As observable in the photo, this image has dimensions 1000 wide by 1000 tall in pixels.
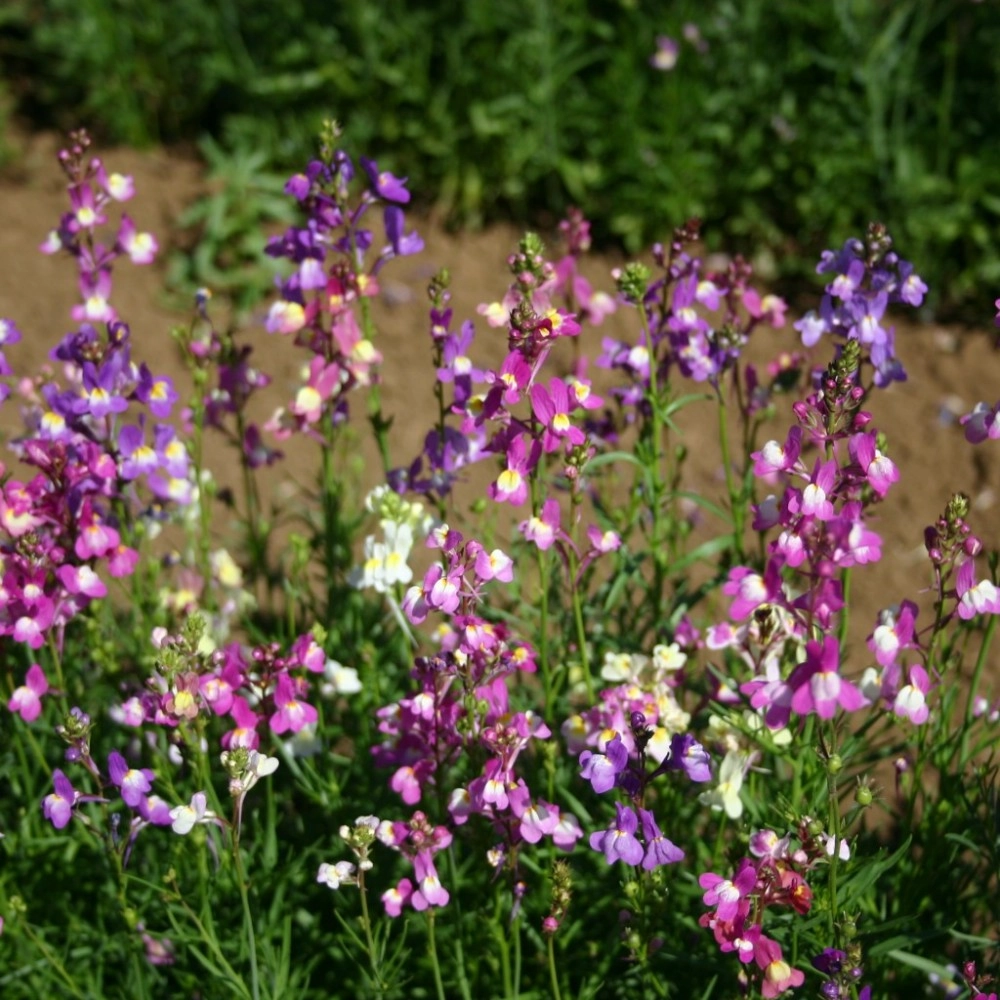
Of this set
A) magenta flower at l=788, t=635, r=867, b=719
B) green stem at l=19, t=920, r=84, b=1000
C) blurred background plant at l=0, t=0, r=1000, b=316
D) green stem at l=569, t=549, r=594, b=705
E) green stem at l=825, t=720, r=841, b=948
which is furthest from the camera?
blurred background plant at l=0, t=0, r=1000, b=316

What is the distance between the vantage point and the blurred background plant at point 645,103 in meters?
5.70

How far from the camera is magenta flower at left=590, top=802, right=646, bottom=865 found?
217 cm

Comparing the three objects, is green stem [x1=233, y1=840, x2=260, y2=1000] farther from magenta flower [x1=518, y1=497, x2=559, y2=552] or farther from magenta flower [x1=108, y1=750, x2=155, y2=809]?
magenta flower [x1=518, y1=497, x2=559, y2=552]

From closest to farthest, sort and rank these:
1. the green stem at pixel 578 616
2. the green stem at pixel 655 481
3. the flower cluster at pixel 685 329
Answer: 1. the green stem at pixel 578 616
2. the green stem at pixel 655 481
3. the flower cluster at pixel 685 329

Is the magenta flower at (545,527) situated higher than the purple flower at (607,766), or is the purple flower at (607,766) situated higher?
the magenta flower at (545,527)

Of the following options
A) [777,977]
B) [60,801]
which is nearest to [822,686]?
[777,977]

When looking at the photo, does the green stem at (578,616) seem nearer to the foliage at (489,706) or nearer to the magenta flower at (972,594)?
the foliage at (489,706)

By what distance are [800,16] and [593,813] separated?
398cm

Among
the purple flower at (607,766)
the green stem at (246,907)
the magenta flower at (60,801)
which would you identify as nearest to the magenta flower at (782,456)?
the purple flower at (607,766)

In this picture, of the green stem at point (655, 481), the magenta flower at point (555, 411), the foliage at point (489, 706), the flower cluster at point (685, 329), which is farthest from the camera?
the flower cluster at point (685, 329)

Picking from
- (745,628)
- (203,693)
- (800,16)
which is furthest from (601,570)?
(800,16)

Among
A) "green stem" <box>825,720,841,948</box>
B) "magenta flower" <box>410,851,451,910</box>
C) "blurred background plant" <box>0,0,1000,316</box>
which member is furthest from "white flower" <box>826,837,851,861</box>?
"blurred background plant" <box>0,0,1000,316</box>

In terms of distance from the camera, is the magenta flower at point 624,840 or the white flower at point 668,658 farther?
the white flower at point 668,658

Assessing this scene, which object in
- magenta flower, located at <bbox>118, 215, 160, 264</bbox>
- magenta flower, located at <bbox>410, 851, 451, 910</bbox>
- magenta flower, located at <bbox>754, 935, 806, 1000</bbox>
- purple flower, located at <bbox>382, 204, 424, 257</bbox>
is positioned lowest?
magenta flower, located at <bbox>754, 935, 806, 1000</bbox>
